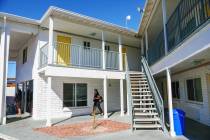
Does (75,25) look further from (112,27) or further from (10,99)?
(10,99)

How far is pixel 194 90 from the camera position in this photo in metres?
10.7

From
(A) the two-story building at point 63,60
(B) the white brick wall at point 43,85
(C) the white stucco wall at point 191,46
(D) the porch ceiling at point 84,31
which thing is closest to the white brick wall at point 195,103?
(C) the white stucco wall at point 191,46

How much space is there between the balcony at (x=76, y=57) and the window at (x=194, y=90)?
5.56 meters

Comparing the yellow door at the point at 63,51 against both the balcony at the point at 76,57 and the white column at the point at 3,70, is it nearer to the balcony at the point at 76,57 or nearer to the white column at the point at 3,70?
the balcony at the point at 76,57

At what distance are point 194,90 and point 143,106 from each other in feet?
9.69

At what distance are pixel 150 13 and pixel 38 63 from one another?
25.1 ft

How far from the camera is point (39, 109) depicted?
12.3 m

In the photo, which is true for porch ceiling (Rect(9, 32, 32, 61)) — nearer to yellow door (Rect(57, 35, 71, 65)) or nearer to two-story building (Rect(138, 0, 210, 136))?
yellow door (Rect(57, 35, 71, 65))

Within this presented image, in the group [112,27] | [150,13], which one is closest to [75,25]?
[112,27]

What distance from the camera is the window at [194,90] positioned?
33.3 ft

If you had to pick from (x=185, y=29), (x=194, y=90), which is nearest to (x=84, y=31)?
(x=194, y=90)

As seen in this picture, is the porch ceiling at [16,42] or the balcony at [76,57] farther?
the porch ceiling at [16,42]

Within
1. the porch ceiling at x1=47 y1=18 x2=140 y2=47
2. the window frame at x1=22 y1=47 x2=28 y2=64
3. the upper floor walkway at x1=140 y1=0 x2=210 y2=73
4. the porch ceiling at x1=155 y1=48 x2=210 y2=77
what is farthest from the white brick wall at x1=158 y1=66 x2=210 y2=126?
the window frame at x1=22 y1=47 x2=28 y2=64

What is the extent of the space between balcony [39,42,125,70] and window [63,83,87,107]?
1.62 metres
